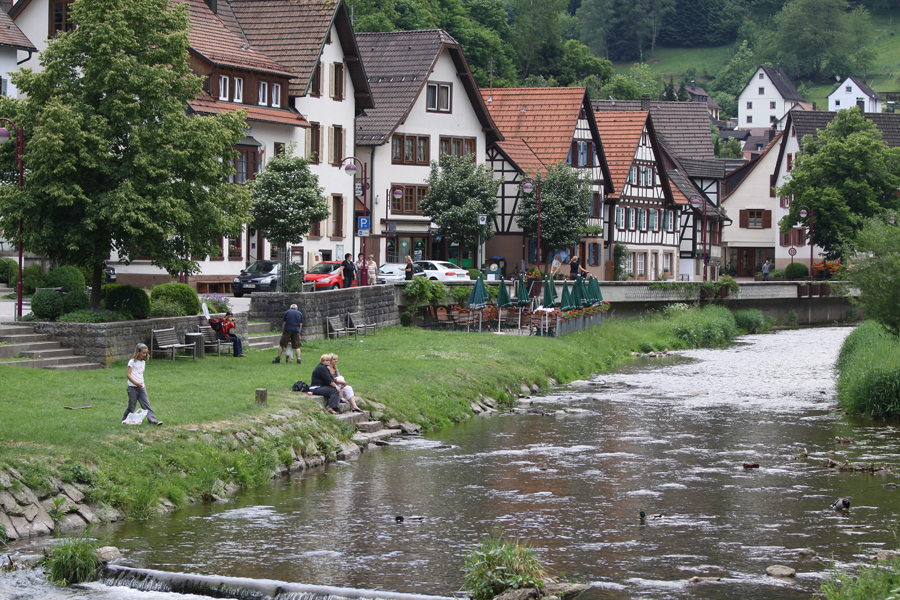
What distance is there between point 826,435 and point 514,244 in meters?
43.0

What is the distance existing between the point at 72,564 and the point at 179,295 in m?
17.4

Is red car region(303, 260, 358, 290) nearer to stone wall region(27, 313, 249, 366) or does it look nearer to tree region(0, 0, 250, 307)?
tree region(0, 0, 250, 307)

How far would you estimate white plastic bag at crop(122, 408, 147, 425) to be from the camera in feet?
67.2

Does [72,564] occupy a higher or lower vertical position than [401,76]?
lower

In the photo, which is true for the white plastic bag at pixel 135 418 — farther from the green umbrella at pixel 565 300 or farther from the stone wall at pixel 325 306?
the green umbrella at pixel 565 300

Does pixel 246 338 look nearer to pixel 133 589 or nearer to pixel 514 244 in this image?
pixel 133 589

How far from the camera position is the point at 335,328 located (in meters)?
39.9

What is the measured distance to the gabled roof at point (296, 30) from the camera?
58781 millimetres

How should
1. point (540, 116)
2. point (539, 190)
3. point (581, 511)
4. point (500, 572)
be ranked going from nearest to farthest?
point (500, 572), point (581, 511), point (539, 190), point (540, 116)

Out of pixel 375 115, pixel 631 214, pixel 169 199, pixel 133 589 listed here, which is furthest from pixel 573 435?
pixel 631 214

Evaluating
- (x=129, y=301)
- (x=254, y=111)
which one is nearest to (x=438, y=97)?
(x=254, y=111)

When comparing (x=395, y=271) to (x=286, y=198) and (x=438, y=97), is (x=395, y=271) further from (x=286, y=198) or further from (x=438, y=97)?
(x=438, y=97)

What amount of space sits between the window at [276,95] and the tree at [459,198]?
10.5m

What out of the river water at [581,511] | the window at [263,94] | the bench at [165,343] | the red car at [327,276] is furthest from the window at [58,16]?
the river water at [581,511]
